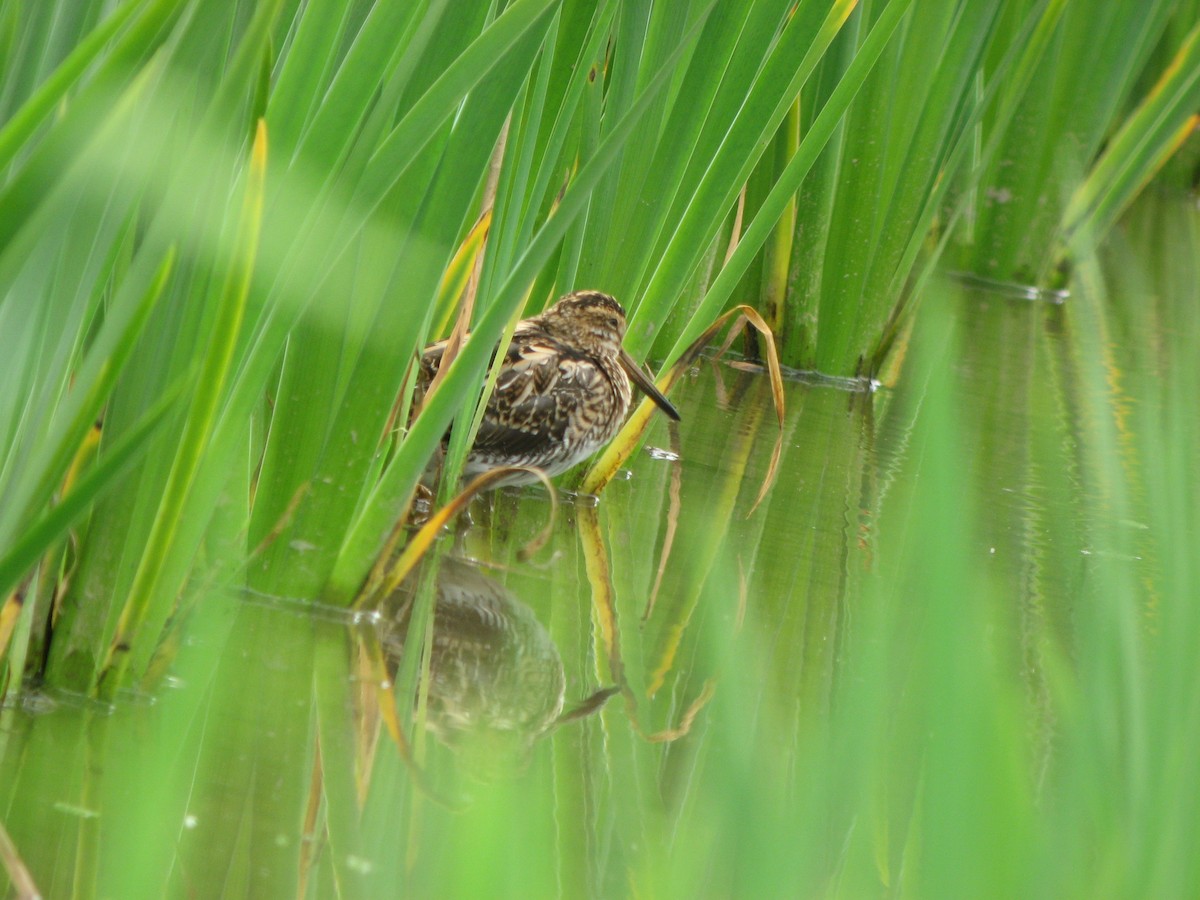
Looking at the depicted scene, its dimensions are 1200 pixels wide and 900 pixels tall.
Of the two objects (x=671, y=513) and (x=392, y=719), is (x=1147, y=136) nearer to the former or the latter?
(x=671, y=513)

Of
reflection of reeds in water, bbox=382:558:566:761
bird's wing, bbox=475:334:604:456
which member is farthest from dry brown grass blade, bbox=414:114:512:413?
reflection of reeds in water, bbox=382:558:566:761

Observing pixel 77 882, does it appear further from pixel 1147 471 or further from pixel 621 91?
pixel 621 91

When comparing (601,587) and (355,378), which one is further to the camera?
(601,587)

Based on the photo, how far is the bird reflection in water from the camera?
2318 millimetres

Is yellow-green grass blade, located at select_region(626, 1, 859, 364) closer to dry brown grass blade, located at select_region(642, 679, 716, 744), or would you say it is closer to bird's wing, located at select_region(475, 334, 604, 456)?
bird's wing, located at select_region(475, 334, 604, 456)

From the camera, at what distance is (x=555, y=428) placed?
11.7 ft

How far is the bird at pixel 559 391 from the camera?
3.58 meters

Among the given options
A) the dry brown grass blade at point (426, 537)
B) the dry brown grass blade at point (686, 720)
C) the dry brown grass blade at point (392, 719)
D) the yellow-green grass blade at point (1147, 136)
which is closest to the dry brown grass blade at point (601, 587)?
the dry brown grass blade at point (686, 720)

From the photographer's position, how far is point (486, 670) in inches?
104

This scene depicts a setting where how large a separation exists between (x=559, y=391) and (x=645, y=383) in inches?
8.2

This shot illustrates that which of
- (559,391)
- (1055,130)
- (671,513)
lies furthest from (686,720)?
(1055,130)

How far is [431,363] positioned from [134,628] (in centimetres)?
142

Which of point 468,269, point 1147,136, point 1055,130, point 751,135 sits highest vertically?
point 1055,130

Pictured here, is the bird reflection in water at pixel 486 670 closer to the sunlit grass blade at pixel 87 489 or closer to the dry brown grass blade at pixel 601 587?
the dry brown grass blade at pixel 601 587
